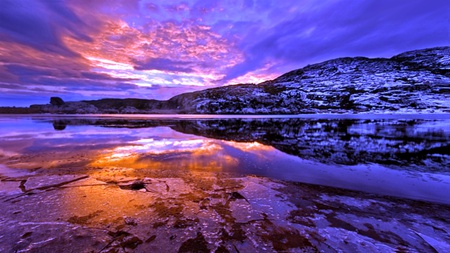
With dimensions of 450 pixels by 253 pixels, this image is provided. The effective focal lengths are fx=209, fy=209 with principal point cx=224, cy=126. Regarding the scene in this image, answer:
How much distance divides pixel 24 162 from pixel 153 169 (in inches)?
282

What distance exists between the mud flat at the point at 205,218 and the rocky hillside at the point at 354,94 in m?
139

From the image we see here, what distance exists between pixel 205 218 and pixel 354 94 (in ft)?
568

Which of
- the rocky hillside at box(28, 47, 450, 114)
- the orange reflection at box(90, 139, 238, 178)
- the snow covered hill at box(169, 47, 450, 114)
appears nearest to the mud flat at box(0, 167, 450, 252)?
the orange reflection at box(90, 139, 238, 178)

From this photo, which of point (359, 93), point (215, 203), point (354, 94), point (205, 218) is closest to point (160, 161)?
point (215, 203)

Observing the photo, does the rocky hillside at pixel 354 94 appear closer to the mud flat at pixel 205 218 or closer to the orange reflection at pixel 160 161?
the orange reflection at pixel 160 161

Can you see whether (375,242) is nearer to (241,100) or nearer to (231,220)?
(231,220)

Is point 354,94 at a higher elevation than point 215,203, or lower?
higher

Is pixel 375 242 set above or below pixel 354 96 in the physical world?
below

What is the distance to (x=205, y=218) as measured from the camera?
5.64 metres

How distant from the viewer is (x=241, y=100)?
163000mm

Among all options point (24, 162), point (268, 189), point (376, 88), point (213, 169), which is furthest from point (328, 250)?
point (376, 88)

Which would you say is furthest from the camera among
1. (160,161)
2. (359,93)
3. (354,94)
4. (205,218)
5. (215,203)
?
(359,93)

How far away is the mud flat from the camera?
15.0 ft

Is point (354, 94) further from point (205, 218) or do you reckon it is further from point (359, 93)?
point (205, 218)
